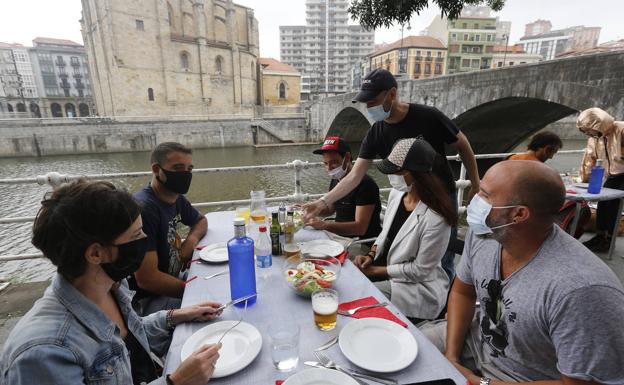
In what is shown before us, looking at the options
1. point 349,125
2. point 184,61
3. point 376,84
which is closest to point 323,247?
point 376,84

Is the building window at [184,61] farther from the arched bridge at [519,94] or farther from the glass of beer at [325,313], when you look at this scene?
the glass of beer at [325,313]

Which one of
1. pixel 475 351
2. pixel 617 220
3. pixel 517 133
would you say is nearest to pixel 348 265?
pixel 475 351

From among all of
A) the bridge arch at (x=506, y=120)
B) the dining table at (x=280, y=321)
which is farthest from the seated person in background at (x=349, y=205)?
the bridge arch at (x=506, y=120)

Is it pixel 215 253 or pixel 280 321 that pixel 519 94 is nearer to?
pixel 215 253

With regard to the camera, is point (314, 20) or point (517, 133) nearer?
point (517, 133)

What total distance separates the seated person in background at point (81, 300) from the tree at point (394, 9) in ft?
11.8

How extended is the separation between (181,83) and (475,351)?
37.1 m

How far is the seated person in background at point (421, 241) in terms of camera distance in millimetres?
1890

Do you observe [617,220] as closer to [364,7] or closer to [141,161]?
[364,7]

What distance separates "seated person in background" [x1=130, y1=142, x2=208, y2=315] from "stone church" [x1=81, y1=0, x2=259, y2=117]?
1331 inches

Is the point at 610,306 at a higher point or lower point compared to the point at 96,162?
higher

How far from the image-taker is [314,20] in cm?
8238

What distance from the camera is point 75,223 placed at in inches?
39.8

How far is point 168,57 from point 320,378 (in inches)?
1465
